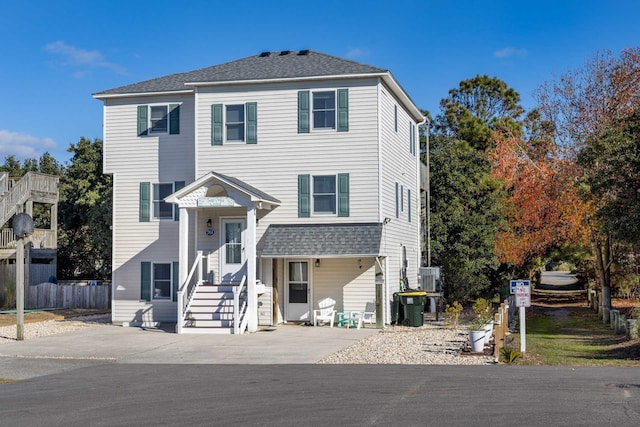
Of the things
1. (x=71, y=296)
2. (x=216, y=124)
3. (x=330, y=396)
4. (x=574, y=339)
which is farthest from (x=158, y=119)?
(x=330, y=396)

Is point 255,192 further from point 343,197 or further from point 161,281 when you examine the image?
point 161,281

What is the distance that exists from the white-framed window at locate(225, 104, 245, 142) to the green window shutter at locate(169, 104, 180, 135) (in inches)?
81.0

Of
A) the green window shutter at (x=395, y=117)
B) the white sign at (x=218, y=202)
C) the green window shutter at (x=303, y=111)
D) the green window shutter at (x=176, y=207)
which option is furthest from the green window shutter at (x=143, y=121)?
the green window shutter at (x=395, y=117)

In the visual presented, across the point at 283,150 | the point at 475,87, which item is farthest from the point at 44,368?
the point at 475,87

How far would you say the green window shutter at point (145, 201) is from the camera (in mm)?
25156

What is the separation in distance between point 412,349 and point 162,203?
456 inches

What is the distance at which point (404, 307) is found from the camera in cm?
2358

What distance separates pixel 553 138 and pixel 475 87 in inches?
1110

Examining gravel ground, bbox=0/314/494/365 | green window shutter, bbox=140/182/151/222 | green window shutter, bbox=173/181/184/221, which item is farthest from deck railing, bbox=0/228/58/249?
green window shutter, bbox=173/181/184/221

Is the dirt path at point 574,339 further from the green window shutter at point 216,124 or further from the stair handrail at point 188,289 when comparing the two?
the green window shutter at point 216,124

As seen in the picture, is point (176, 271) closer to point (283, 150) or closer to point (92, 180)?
point (283, 150)

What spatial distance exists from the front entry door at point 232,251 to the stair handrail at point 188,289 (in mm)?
786

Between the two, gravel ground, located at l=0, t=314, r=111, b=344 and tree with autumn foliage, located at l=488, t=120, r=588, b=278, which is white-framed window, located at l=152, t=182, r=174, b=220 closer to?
gravel ground, located at l=0, t=314, r=111, b=344

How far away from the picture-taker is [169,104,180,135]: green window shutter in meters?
25.2
